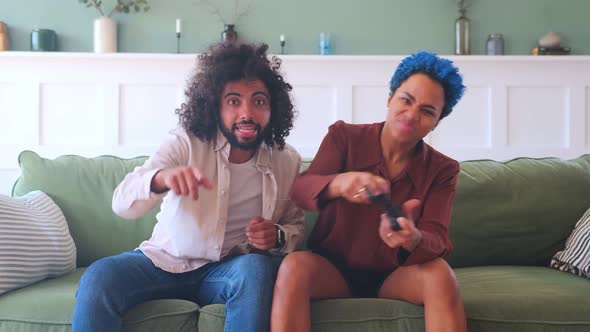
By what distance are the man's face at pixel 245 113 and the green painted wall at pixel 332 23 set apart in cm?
227

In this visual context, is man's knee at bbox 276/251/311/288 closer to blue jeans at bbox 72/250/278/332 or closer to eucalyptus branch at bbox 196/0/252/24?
blue jeans at bbox 72/250/278/332

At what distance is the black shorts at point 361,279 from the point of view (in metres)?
1.71

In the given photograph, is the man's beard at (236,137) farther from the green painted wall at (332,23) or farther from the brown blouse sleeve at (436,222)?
the green painted wall at (332,23)

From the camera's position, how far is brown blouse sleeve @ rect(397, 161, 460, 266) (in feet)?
5.05

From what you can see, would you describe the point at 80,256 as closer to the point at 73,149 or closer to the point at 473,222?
the point at 473,222

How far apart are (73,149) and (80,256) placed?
1.83m

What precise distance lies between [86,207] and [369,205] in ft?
3.25

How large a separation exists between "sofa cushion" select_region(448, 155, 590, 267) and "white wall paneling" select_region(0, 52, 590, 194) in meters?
1.73

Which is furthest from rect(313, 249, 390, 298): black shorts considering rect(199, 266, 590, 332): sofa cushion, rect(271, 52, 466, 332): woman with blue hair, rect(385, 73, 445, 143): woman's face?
rect(385, 73, 445, 143): woman's face

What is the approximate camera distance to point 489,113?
13.1ft

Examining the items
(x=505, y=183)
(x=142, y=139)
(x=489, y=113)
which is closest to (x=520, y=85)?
(x=489, y=113)

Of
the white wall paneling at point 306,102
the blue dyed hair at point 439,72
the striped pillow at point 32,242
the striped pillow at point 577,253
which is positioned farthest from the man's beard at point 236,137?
the white wall paneling at point 306,102

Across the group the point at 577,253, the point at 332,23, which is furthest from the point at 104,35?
the point at 577,253

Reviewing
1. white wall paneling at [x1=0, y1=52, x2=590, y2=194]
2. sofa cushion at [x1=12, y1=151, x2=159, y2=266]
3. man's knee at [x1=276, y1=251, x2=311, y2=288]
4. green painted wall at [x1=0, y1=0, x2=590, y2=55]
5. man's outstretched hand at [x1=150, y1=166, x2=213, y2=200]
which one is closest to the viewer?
Result: man's outstretched hand at [x1=150, y1=166, x2=213, y2=200]
